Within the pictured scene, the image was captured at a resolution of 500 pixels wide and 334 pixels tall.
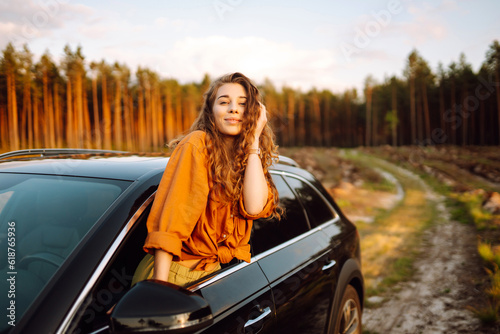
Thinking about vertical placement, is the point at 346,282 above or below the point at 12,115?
below

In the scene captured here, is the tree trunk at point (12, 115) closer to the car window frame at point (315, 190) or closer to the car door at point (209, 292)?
the car window frame at point (315, 190)

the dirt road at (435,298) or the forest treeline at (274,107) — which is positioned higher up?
the forest treeline at (274,107)

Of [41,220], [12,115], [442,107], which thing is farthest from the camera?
[442,107]

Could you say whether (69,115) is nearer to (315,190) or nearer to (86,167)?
(315,190)

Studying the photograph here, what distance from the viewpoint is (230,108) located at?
6.04 ft

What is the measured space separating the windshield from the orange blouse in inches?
14.1

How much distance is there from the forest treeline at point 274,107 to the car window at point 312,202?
488 centimetres

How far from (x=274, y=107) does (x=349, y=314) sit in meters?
78.7

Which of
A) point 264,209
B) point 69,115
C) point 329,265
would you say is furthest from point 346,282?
point 69,115

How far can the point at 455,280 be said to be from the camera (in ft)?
18.4

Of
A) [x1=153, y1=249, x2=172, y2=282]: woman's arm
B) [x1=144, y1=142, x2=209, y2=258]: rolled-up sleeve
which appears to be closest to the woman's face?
[x1=144, y1=142, x2=209, y2=258]: rolled-up sleeve

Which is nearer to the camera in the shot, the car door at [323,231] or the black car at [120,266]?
the black car at [120,266]

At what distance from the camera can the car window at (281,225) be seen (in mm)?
2268

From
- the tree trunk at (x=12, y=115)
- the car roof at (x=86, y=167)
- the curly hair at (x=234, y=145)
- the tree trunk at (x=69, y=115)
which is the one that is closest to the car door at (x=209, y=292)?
the car roof at (x=86, y=167)
